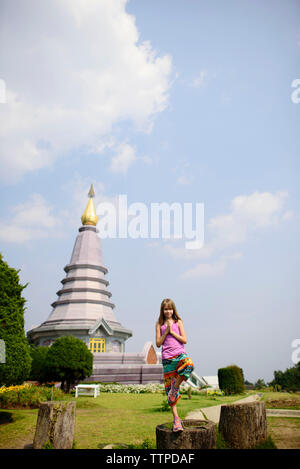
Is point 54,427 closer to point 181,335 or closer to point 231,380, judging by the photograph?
point 181,335

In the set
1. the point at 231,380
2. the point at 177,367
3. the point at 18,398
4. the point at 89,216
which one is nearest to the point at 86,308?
the point at 89,216

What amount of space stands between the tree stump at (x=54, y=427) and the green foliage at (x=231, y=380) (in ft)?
48.0

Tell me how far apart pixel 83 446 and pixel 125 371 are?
20137mm

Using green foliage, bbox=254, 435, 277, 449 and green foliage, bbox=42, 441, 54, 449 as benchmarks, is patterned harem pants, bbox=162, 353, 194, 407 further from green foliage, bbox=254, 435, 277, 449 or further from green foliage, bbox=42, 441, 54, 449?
green foliage, bbox=42, 441, 54, 449

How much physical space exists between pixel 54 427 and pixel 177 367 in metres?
2.92

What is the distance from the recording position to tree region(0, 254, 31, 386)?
856 centimetres

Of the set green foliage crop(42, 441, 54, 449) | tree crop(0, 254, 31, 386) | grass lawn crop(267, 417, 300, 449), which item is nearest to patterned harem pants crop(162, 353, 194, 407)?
grass lawn crop(267, 417, 300, 449)

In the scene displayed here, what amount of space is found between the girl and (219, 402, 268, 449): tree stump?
122cm

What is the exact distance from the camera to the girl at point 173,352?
15.9ft

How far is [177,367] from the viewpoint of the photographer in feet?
16.1

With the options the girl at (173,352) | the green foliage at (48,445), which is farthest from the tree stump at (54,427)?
the girl at (173,352)
